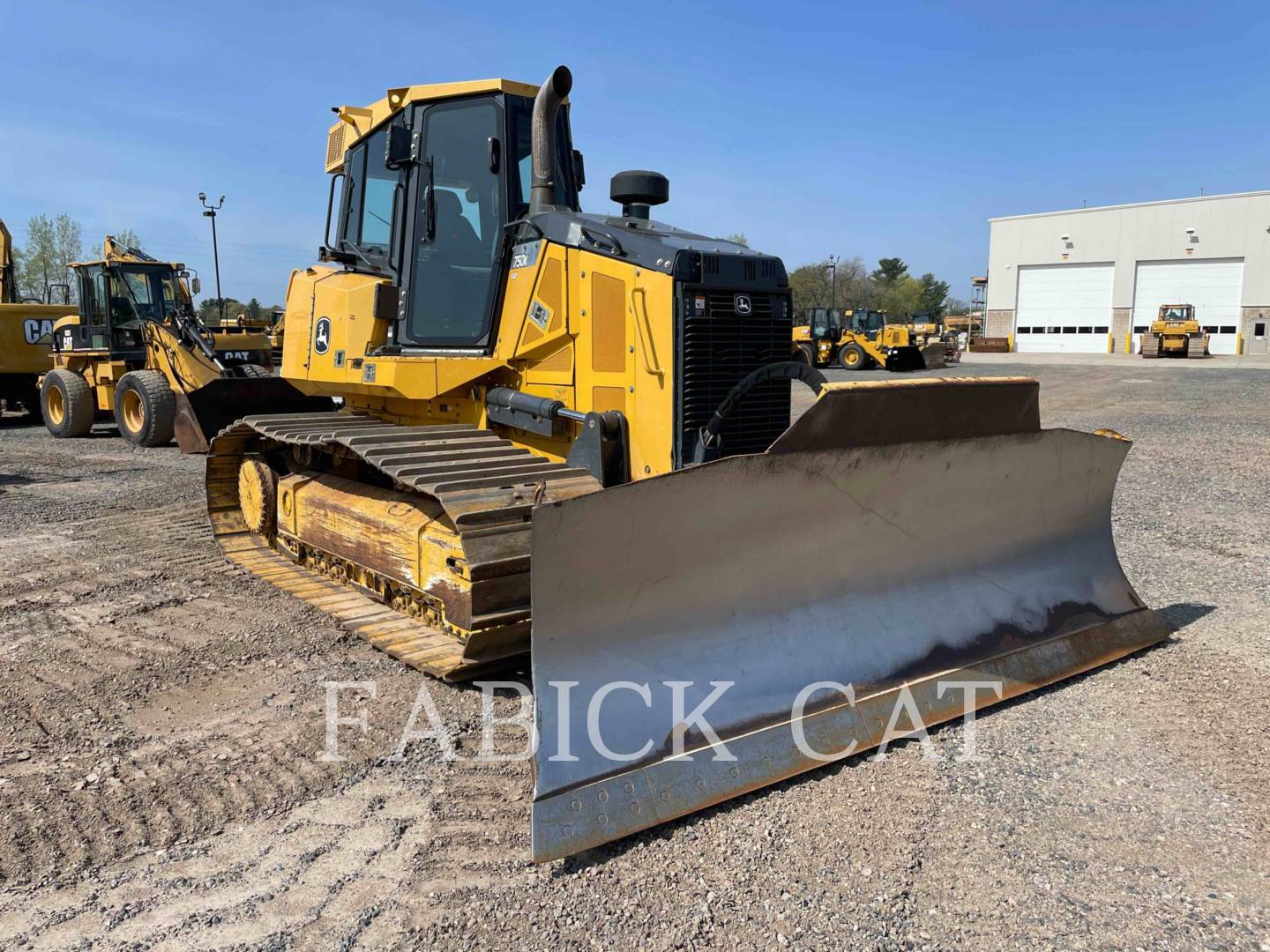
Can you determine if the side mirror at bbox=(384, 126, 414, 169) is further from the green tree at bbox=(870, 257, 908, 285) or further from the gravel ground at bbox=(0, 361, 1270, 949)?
the green tree at bbox=(870, 257, 908, 285)

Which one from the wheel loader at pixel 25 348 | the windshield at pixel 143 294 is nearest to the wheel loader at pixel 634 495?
the windshield at pixel 143 294

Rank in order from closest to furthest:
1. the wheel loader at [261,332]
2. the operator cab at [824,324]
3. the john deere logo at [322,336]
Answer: the john deere logo at [322,336], the wheel loader at [261,332], the operator cab at [824,324]

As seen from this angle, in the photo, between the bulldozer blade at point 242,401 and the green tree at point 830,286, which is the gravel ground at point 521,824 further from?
the green tree at point 830,286

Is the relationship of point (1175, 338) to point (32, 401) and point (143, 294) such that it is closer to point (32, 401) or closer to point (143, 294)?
point (143, 294)

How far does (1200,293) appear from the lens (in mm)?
49250

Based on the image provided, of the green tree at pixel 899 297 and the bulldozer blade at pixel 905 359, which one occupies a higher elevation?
the green tree at pixel 899 297

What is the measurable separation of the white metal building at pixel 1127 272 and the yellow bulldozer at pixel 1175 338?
6320mm

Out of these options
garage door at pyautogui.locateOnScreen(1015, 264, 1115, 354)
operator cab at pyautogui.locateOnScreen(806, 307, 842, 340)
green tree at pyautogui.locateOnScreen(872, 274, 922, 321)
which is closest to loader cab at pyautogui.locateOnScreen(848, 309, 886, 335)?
operator cab at pyautogui.locateOnScreen(806, 307, 842, 340)

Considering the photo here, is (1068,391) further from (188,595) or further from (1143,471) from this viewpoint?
(188,595)

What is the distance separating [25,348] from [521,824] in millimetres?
17791

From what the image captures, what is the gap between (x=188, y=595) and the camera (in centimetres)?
561

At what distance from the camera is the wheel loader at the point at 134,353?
510 inches

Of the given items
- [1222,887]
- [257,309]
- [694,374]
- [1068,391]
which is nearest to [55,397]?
[694,374]

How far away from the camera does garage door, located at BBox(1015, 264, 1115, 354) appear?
51219 millimetres
